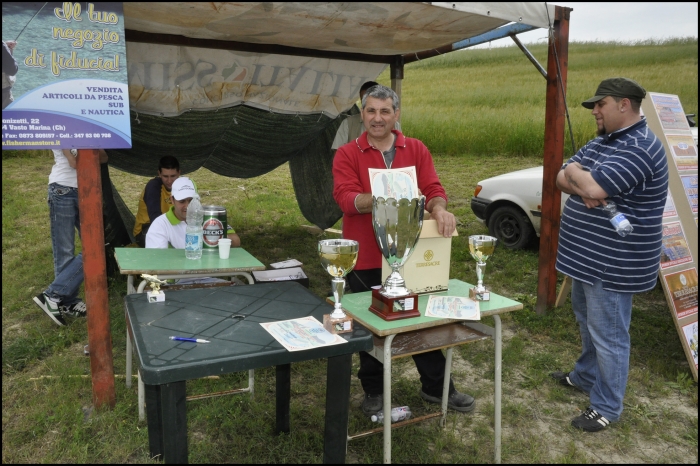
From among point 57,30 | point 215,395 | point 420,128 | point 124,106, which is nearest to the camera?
point 57,30

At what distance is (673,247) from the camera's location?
3555mm

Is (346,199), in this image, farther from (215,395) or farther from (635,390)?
(635,390)

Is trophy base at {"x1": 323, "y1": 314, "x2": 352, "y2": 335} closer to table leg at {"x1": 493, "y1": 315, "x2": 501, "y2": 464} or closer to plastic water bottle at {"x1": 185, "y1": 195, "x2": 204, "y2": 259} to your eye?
table leg at {"x1": 493, "y1": 315, "x2": 501, "y2": 464}

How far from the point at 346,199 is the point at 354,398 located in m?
1.22

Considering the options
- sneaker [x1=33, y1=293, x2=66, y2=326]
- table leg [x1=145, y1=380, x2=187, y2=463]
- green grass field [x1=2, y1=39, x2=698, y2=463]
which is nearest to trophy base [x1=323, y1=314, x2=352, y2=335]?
table leg [x1=145, y1=380, x2=187, y2=463]

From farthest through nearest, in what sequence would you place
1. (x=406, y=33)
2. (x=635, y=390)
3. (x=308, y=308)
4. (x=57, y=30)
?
(x=406, y=33) → (x=635, y=390) → (x=57, y=30) → (x=308, y=308)

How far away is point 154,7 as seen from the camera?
3.08 meters

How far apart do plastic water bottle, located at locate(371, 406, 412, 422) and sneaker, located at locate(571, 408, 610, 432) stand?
90 centimetres

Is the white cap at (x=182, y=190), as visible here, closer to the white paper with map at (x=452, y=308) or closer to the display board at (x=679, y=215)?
the white paper with map at (x=452, y=308)

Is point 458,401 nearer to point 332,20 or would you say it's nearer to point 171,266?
point 171,266

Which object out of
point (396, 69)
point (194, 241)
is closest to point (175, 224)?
point (194, 241)

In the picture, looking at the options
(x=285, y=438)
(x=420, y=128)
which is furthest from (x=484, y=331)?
(x=420, y=128)

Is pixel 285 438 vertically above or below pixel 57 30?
below

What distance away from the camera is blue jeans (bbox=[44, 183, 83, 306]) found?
4.12m
